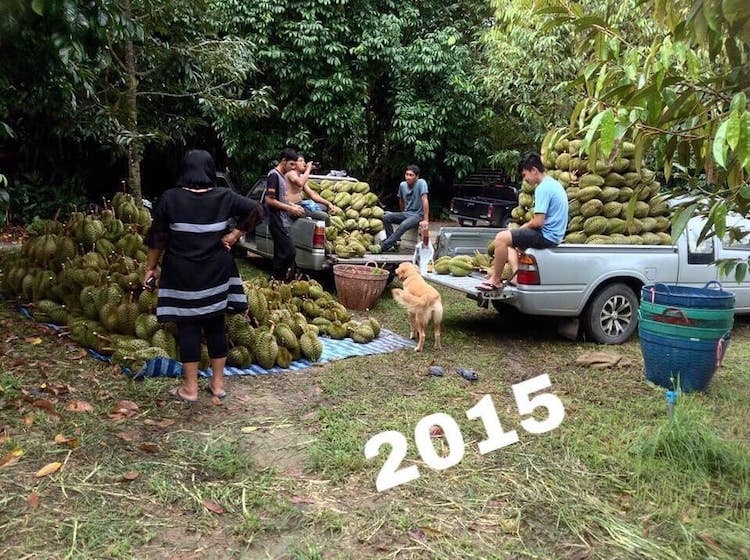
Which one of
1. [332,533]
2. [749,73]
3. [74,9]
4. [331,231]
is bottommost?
[332,533]

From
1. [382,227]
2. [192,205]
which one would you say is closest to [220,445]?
[192,205]

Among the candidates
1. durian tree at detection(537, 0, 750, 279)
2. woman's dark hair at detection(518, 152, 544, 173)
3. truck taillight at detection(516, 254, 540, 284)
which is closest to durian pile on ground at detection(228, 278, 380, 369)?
truck taillight at detection(516, 254, 540, 284)

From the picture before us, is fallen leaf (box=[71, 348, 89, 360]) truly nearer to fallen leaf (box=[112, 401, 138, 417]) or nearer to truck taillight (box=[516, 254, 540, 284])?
fallen leaf (box=[112, 401, 138, 417])

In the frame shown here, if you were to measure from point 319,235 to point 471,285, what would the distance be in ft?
7.92

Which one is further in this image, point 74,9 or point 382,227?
point 382,227

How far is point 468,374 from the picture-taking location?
5789 millimetres

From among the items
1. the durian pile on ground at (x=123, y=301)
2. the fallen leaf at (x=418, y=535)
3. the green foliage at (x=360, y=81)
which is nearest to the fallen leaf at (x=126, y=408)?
the durian pile on ground at (x=123, y=301)

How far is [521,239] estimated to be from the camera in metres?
6.75

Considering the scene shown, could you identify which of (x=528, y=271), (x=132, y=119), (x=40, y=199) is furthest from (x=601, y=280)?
(x=40, y=199)

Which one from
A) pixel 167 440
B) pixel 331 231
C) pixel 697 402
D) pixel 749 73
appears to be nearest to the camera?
pixel 749 73

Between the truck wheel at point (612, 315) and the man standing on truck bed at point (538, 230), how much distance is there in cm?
90

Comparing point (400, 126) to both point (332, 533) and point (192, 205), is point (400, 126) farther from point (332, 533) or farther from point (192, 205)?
point (332, 533)

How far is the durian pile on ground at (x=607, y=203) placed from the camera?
7.55 meters

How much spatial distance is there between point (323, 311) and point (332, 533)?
3.98 meters
